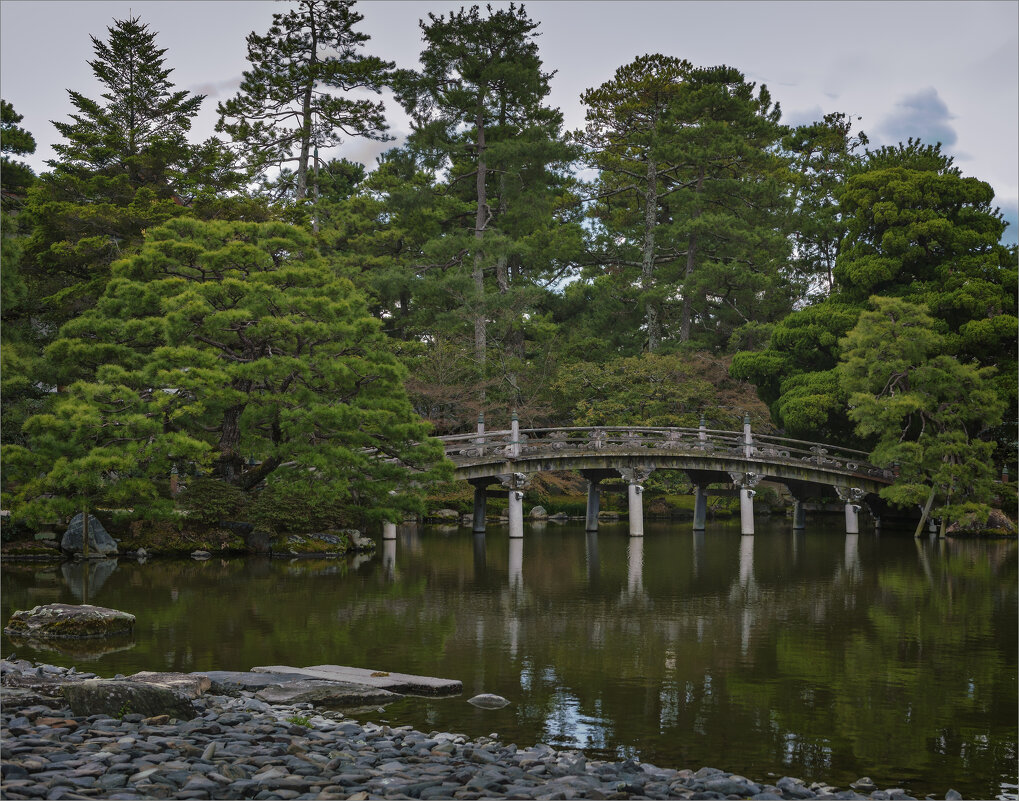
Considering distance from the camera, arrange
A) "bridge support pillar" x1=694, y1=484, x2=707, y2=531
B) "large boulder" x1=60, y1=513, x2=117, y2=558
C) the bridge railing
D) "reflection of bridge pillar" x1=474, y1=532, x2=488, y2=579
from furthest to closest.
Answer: "bridge support pillar" x1=694, y1=484, x2=707, y2=531
the bridge railing
"large boulder" x1=60, y1=513, x2=117, y2=558
"reflection of bridge pillar" x1=474, y1=532, x2=488, y2=579

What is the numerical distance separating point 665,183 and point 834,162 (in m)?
8.91

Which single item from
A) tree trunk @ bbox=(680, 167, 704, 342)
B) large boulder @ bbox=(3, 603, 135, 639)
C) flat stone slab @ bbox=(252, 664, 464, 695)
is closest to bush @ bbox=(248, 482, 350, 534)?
large boulder @ bbox=(3, 603, 135, 639)

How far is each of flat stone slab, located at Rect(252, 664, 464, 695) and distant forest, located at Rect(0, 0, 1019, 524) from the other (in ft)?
40.2

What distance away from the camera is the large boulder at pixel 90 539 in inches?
950

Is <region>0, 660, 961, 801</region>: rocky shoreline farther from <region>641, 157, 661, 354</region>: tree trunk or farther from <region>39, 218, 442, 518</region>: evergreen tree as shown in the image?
<region>641, 157, 661, 354</region>: tree trunk

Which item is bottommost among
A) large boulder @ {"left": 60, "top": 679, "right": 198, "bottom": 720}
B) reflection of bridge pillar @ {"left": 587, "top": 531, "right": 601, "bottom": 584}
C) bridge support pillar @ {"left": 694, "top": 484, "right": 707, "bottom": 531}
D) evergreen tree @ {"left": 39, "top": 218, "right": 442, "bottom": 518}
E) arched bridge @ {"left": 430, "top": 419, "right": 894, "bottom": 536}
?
reflection of bridge pillar @ {"left": 587, "top": 531, "right": 601, "bottom": 584}

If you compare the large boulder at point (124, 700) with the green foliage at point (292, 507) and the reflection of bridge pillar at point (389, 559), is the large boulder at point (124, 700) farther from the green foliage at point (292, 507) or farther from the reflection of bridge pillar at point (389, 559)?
the green foliage at point (292, 507)

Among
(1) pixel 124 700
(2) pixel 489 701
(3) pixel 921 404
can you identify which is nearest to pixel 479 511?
(3) pixel 921 404

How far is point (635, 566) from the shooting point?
920 inches

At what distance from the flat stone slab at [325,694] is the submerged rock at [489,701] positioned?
817mm

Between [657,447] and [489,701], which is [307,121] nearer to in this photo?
[657,447]

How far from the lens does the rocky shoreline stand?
21.4ft

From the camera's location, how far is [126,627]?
14.2 metres

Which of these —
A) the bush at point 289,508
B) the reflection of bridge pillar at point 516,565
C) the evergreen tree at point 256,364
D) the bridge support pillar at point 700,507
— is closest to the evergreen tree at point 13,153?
the evergreen tree at point 256,364
